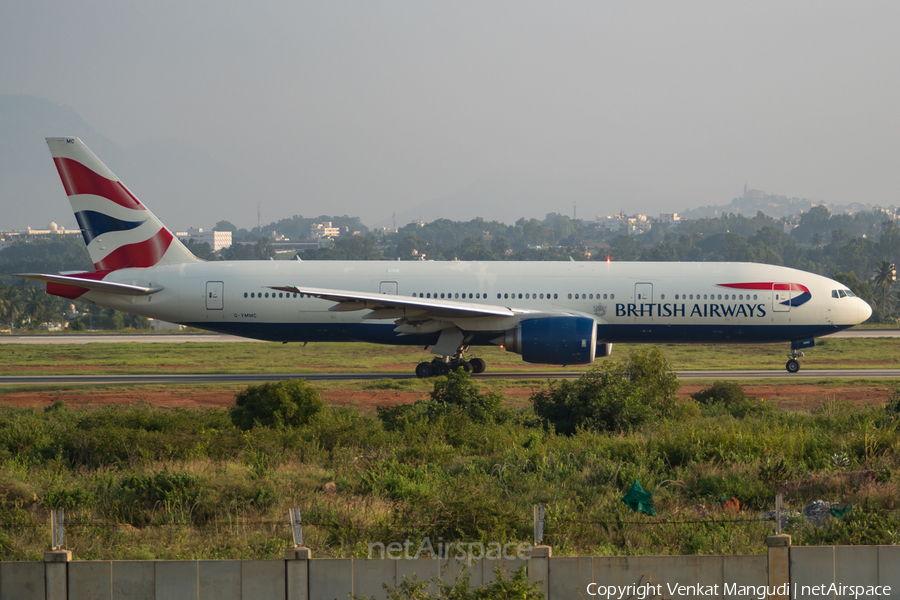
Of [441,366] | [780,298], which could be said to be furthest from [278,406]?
[780,298]

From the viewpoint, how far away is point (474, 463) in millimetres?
15898

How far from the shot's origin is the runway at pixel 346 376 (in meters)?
31.6

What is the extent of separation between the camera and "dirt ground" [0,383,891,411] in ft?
85.1

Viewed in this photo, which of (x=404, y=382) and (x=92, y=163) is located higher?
(x=92, y=163)

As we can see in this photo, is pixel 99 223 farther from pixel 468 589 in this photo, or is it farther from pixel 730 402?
pixel 468 589

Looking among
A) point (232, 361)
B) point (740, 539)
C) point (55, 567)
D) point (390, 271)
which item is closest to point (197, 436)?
point (55, 567)

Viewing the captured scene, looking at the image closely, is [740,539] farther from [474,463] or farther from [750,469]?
[474,463]

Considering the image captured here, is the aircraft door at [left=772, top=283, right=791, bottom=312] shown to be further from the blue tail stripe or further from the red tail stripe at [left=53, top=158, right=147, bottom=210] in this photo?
the red tail stripe at [left=53, top=158, right=147, bottom=210]

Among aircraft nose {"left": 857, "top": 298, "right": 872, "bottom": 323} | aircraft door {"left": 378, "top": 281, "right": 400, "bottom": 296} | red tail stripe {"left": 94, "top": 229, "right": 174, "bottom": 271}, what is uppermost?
red tail stripe {"left": 94, "top": 229, "right": 174, "bottom": 271}

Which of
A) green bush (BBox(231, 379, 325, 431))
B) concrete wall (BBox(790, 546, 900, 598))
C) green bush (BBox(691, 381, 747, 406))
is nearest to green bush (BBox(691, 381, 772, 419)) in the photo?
green bush (BBox(691, 381, 747, 406))

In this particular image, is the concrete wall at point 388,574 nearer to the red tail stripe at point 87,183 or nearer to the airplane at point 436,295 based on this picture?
the airplane at point 436,295

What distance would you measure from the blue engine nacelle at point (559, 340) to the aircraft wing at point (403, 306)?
111 centimetres

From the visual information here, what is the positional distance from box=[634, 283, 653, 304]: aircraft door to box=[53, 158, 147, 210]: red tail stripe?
770 inches

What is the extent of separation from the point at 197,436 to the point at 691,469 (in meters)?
10.3
